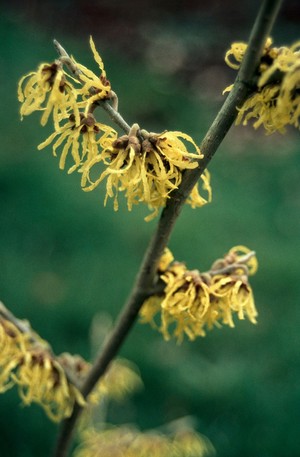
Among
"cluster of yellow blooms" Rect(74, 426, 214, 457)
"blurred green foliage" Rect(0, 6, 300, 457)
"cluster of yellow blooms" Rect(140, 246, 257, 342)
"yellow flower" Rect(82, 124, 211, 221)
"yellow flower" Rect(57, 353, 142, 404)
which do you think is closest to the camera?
"yellow flower" Rect(82, 124, 211, 221)

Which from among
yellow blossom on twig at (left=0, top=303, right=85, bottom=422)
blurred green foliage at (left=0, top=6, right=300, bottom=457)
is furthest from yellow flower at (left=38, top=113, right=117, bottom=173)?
blurred green foliage at (left=0, top=6, right=300, bottom=457)

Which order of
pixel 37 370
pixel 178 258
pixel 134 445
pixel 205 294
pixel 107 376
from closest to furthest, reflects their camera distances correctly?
pixel 205 294
pixel 37 370
pixel 134 445
pixel 107 376
pixel 178 258

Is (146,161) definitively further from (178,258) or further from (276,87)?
(178,258)

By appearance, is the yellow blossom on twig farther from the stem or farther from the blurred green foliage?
the blurred green foliage

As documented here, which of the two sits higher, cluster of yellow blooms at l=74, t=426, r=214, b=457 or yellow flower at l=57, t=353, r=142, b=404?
yellow flower at l=57, t=353, r=142, b=404

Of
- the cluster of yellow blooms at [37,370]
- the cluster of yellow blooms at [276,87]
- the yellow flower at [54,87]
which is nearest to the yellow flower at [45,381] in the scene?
the cluster of yellow blooms at [37,370]

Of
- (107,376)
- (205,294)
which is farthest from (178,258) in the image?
(205,294)
